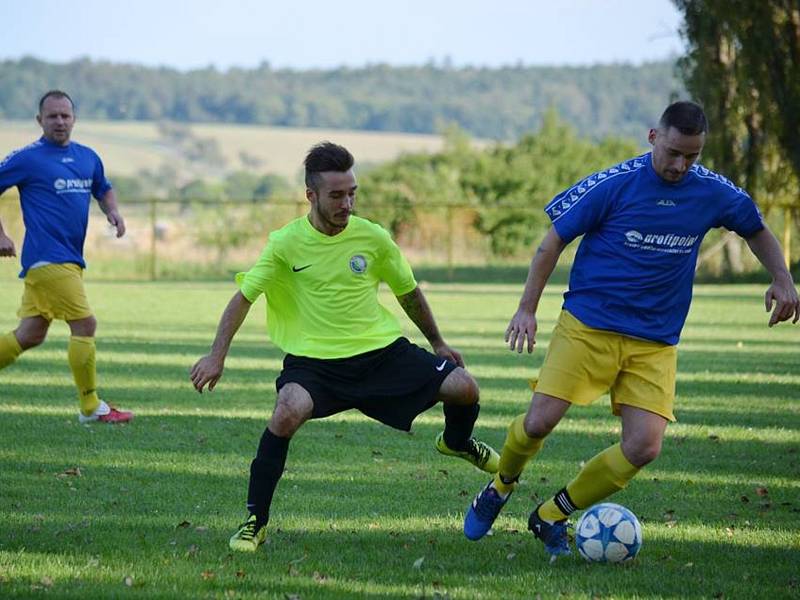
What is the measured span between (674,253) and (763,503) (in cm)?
202

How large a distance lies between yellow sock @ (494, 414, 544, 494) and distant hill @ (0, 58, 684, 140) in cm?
11019

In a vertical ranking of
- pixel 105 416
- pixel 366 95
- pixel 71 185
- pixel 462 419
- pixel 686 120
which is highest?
pixel 366 95

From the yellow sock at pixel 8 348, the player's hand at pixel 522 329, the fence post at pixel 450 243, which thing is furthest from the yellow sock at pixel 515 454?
the fence post at pixel 450 243

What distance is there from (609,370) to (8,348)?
550 cm

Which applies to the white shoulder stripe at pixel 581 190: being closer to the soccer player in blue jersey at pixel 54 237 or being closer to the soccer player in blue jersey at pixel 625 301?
the soccer player in blue jersey at pixel 625 301

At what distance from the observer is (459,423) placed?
273 inches

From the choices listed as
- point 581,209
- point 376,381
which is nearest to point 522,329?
point 581,209

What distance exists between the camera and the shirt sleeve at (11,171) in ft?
32.9

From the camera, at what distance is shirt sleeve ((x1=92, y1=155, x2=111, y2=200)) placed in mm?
10414

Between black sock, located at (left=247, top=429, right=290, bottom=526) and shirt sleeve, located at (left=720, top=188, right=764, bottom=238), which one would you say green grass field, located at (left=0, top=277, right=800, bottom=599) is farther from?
shirt sleeve, located at (left=720, top=188, right=764, bottom=238)

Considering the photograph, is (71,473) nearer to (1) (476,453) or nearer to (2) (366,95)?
(1) (476,453)

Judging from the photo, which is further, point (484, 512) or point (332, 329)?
point (332, 329)

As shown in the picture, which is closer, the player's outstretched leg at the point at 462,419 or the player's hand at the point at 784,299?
the player's hand at the point at 784,299

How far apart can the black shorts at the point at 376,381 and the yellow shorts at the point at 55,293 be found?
3841mm
